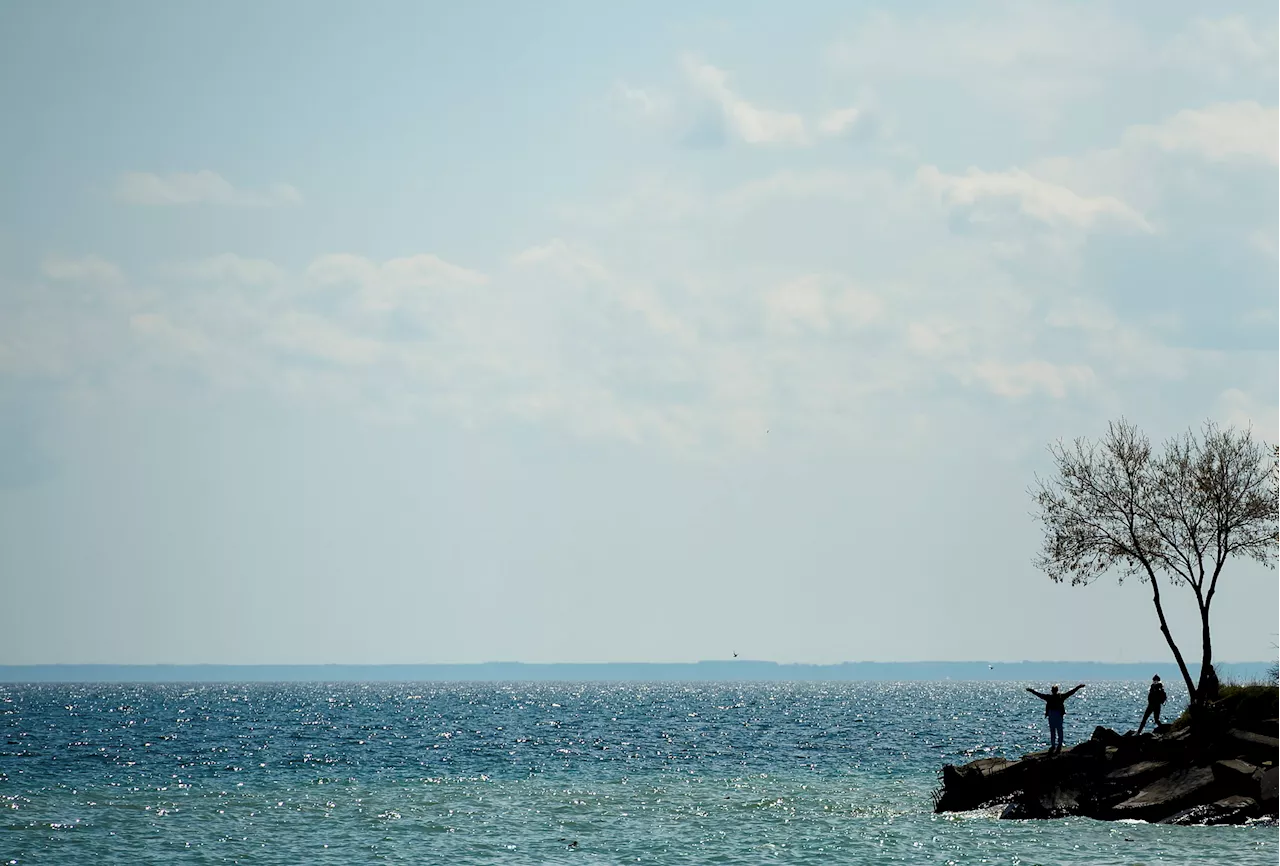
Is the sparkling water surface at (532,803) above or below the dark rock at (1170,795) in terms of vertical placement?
below

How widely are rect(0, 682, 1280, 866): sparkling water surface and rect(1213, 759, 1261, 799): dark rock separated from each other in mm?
1597

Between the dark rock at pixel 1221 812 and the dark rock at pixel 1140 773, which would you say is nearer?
the dark rock at pixel 1221 812

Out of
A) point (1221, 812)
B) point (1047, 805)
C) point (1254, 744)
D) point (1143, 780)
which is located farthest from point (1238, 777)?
point (1047, 805)

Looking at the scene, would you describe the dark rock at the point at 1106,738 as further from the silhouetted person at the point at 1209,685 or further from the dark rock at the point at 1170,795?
the silhouetted person at the point at 1209,685

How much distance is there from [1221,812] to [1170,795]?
172 centimetres

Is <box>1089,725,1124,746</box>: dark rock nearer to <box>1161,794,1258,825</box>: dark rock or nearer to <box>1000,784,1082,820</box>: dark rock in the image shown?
<box>1000,784,1082,820</box>: dark rock

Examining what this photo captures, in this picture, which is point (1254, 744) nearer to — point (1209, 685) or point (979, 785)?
point (1209, 685)

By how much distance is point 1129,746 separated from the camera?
144ft

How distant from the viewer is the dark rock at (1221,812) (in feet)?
126

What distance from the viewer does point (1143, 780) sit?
42.0 m

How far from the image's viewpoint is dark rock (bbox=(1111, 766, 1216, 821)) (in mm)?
39656

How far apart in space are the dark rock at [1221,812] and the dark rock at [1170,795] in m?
0.29

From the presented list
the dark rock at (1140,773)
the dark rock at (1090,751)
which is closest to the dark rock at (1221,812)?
the dark rock at (1140,773)

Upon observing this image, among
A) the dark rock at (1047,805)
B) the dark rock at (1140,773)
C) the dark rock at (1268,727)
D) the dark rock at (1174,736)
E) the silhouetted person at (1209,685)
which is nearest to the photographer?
the dark rock at (1268,727)
